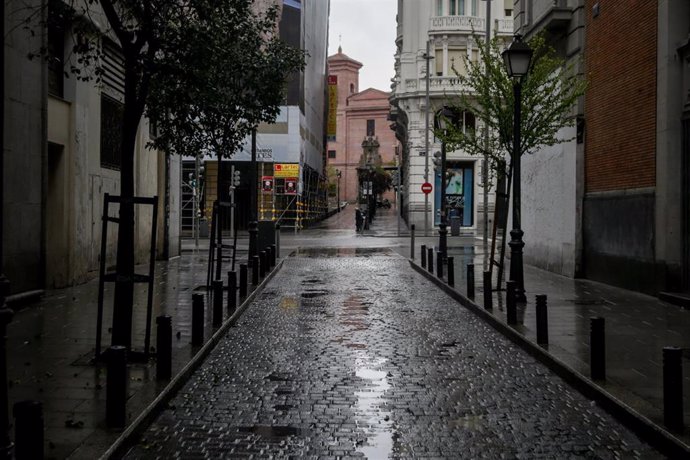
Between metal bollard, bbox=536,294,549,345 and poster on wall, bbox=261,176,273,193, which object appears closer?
metal bollard, bbox=536,294,549,345

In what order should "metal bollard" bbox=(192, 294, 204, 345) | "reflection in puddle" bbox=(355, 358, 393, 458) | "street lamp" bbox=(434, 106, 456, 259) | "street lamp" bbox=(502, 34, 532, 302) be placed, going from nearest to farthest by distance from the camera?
"reflection in puddle" bbox=(355, 358, 393, 458)
"metal bollard" bbox=(192, 294, 204, 345)
"street lamp" bbox=(502, 34, 532, 302)
"street lamp" bbox=(434, 106, 456, 259)

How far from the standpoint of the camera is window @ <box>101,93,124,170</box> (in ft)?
57.0

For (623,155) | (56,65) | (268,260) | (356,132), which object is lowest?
(268,260)

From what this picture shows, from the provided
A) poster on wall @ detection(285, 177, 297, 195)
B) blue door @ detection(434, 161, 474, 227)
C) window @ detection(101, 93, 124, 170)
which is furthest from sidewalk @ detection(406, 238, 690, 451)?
blue door @ detection(434, 161, 474, 227)

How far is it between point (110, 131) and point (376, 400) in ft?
42.9

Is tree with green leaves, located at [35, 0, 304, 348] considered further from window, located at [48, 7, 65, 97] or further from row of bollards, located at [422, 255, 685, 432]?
row of bollards, located at [422, 255, 685, 432]

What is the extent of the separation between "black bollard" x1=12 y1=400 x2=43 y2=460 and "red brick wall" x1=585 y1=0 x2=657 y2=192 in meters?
12.8

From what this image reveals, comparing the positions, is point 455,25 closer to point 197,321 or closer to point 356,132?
point 197,321

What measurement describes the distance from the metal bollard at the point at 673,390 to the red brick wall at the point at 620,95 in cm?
951

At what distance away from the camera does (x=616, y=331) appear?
10.2 m

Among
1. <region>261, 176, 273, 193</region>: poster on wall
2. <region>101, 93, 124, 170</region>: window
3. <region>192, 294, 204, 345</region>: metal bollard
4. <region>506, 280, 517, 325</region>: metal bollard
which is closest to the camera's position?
<region>192, 294, 204, 345</region>: metal bollard

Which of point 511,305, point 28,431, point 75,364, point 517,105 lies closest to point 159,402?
point 75,364

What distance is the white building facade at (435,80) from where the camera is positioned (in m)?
50.9

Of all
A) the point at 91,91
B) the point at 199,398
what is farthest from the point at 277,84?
the point at 199,398
